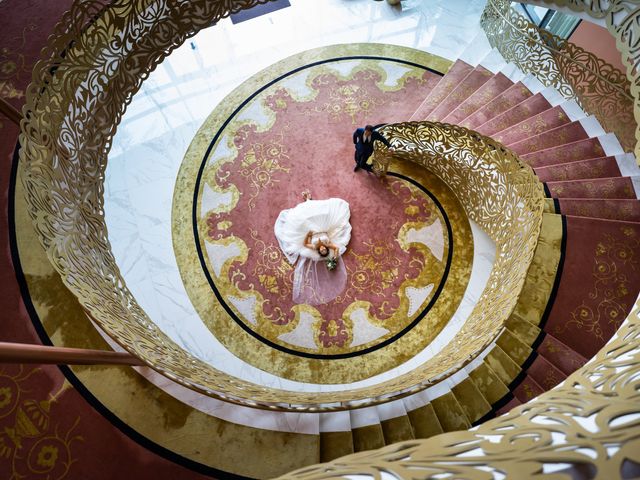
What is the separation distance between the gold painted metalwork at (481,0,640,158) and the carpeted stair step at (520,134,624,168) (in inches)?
3.5

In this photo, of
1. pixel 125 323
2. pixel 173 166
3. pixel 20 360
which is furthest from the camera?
pixel 173 166

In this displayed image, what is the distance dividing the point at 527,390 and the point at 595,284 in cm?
104

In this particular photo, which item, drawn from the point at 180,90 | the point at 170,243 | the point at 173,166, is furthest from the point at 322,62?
the point at 170,243

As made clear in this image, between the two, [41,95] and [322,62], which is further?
[322,62]

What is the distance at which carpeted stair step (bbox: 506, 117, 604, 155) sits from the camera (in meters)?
3.85

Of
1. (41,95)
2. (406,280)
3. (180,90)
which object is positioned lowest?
(406,280)

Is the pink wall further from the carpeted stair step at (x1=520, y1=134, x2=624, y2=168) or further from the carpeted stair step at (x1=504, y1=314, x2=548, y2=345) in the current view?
the carpeted stair step at (x1=504, y1=314, x2=548, y2=345)

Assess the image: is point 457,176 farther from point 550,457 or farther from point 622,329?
point 550,457

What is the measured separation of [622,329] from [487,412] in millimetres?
1598

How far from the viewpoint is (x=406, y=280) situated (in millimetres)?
4320

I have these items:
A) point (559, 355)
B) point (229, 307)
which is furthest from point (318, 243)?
point (559, 355)

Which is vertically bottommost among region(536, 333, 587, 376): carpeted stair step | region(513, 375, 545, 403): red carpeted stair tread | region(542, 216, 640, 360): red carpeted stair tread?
region(513, 375, 545, 403): red carpeted stair tread

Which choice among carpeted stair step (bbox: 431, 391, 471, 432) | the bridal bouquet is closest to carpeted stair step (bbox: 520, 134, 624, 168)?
the bridal bouquet

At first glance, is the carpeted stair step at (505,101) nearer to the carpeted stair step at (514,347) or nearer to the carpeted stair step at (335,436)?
the carpeted stair step at (514,347)
